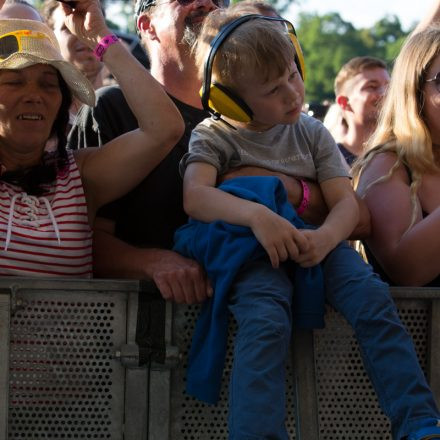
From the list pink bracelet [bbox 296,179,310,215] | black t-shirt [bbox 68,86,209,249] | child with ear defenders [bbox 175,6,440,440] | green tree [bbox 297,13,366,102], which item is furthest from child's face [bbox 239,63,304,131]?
green tree [bbox 297,13,366,102]

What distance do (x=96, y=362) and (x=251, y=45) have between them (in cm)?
121

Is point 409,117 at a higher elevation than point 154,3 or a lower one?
lower

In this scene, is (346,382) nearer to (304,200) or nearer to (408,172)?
(304,200)

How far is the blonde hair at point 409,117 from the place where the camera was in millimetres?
3840

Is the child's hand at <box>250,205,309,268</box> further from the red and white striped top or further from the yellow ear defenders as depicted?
the red and white striped top

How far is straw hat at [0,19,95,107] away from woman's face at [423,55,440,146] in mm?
1351

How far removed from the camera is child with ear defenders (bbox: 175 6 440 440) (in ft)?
9.37

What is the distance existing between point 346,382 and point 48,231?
112cm

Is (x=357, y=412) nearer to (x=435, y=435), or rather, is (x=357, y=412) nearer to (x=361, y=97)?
(x=435, y=435)

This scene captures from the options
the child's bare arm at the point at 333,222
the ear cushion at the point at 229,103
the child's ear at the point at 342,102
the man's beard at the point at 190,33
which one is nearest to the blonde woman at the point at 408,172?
the child's bare arm at the point at 333,222

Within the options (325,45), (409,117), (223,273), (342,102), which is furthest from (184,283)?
(325,45)

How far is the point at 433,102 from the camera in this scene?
3.95 m

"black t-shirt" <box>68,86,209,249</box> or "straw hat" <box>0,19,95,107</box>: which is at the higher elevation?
"straw hat" <box>0,19,95,107</box>

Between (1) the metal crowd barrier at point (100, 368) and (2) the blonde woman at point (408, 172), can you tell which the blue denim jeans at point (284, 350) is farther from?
(2) the blonde woman at point (408, 172)
